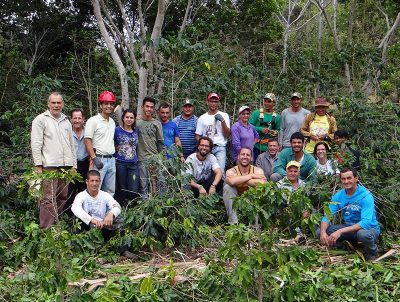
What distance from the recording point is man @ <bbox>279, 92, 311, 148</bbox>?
7.17 m

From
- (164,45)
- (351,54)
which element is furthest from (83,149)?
(351,54)

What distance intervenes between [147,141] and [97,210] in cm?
113

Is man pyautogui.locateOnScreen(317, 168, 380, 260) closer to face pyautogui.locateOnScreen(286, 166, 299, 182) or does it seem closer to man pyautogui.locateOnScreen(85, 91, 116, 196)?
face pyautogui.locateOnScreen(286, 166, 299, 182)

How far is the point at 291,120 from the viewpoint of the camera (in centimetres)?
719

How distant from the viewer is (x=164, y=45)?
24.0ft

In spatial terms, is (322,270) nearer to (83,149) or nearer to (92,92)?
(83,149)

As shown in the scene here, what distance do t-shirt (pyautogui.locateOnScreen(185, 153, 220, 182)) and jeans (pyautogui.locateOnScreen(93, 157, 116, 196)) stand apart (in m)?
0.95

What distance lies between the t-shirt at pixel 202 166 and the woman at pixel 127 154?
2.24 feet

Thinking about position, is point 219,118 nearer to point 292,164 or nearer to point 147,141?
point 147,141

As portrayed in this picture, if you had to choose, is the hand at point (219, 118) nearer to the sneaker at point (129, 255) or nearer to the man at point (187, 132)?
the man at point (187, 132)

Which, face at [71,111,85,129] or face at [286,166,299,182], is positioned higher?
face at [71,111,85,129]

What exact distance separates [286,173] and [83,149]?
7.78 feet

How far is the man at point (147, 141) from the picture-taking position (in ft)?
20.9

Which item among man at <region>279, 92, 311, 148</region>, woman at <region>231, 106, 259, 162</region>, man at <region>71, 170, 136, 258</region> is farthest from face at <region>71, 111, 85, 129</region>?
man at <region>279, 92, 311, 148</region>
